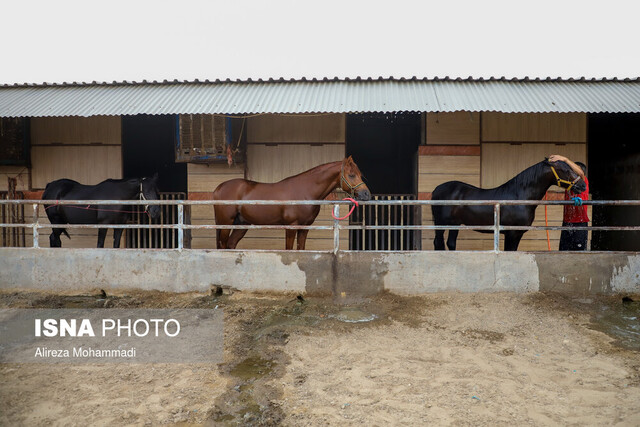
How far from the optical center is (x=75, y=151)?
25.9ft

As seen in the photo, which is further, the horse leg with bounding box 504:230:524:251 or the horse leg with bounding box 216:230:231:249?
the horse leg with bounding box 216:230:231:249

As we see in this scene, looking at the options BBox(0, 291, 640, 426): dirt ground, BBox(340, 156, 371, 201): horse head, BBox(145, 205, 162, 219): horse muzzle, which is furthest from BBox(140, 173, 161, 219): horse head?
BBox(340, 156, 371, 201): horse head

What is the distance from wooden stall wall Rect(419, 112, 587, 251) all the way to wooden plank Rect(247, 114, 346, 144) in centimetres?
158

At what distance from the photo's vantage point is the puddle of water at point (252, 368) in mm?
3320

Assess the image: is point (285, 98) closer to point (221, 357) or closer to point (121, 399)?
point (221, 357)

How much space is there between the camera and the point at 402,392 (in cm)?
300

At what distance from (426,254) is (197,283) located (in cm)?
285

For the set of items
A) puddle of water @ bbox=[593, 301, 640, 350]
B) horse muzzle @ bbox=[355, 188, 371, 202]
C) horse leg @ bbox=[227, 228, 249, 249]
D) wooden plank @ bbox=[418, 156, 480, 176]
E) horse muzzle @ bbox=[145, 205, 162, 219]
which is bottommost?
puddle of water @ bbox=[593, 301, 640, 350]

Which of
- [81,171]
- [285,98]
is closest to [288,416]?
[285,98]

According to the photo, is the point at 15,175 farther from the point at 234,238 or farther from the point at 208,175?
the point at 234,238

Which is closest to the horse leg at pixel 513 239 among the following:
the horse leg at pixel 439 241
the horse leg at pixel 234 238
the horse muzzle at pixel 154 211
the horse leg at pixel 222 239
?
the horse leg at pixel 439 241

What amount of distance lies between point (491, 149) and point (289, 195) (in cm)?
373

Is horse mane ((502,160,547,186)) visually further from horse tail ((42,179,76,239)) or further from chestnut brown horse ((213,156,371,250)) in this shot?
horse tail ((42,179,76,239))

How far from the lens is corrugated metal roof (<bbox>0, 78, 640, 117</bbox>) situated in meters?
6.20
